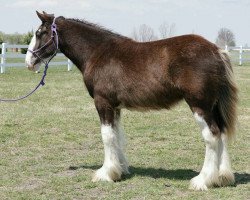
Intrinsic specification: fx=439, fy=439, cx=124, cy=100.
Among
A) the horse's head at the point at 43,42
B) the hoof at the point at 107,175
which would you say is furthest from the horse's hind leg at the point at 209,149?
the horse's head at the point at 43,42

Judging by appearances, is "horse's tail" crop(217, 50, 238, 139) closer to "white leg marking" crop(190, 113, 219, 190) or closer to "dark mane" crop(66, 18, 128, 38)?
"white leg marking" crop(190, 113, 219, 190)

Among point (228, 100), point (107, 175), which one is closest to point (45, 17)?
point (107, 175)

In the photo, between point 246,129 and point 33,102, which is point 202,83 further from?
point 33,102

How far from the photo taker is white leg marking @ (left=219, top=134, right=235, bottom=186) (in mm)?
5383

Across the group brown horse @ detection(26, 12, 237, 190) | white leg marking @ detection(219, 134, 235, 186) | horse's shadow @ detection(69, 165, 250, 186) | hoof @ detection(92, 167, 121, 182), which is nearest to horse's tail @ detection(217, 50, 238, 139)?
brown horse @ detection(26, 12, 237, 190)

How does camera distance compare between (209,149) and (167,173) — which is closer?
(209,149)

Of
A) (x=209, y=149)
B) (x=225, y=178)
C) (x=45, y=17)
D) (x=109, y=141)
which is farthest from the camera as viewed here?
(x=45, y=17)

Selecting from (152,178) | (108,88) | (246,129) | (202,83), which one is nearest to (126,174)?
(152,178)

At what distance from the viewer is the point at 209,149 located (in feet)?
17.3

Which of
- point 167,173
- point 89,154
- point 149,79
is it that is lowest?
point 89,154

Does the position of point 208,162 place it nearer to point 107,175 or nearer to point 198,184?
point 198,184

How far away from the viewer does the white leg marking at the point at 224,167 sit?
538 centimetres

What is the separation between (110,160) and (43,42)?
1.86 meters

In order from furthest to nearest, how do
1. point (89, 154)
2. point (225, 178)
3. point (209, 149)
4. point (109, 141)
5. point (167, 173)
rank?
point (89, 154) → point (167, 173) → point (109, 141) → point (225, 178) → point (209, 149)
